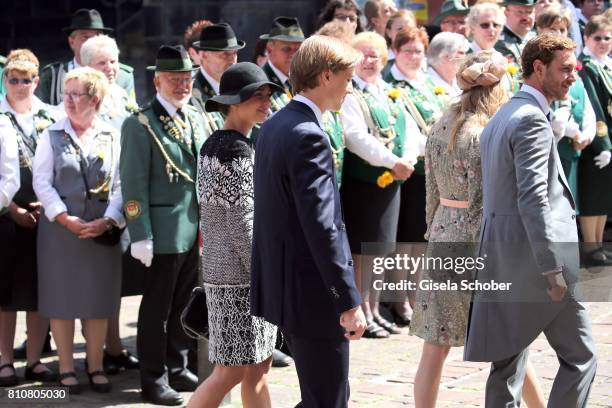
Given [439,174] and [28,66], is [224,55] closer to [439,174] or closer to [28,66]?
[28,66]

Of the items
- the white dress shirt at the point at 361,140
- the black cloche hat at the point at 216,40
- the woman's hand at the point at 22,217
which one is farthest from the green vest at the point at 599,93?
the woman's hand at the point at 22,217

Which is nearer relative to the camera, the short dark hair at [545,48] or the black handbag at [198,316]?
the short dark hair at [545,48]

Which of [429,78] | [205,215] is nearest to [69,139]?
[205,215]

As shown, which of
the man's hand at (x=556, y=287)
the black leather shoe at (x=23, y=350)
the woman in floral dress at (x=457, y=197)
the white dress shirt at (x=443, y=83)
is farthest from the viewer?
the white dress shirt at (x=443, y=83)

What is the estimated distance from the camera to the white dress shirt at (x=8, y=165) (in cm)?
700

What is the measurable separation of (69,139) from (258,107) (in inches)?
69.8

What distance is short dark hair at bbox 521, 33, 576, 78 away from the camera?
208 inches

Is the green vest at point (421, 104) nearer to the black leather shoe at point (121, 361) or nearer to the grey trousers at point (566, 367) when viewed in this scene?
the black leather shoe at point (121, 361)

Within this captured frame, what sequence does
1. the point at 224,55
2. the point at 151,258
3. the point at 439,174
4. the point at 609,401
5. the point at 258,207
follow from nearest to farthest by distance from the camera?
1. the point at 258,207
2. the point at 439,174
3. the point at 609,401
4. the point at 151,258
5. the point at 224,55

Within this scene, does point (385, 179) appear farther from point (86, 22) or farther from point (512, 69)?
point (86, 22)

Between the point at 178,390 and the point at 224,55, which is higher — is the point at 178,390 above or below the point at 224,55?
below

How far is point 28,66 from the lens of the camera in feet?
24.1

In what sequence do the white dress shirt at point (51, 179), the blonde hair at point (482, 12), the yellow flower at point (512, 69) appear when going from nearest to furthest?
the white dress shirt at point (51, 179)
the yellow flower at point (512, 69)
the blonde hair at point (482, 12)

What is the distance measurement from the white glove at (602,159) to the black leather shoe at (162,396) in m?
4.84
